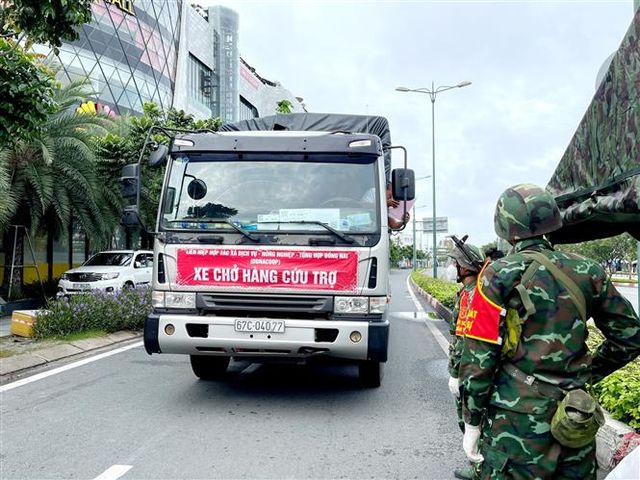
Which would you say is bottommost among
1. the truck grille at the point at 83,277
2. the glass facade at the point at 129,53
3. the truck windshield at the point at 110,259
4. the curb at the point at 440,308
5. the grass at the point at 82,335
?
the curb at the point at 440,308

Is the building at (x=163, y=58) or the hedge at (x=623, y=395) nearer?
the hedge at (x=623, y=395)

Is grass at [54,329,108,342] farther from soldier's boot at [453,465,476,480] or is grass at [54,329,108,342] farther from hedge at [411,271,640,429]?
hedge at [411,271,640,429]

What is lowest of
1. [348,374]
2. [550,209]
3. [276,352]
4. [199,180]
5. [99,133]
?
[348,374]

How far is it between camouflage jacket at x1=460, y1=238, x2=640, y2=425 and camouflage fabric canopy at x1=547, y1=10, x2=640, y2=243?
1074mm

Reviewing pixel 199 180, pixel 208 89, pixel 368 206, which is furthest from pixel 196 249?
pixel 208 89

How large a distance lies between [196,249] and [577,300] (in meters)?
3.58

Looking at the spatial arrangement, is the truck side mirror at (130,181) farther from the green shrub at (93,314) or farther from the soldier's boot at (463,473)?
the green shrub at (93,314)

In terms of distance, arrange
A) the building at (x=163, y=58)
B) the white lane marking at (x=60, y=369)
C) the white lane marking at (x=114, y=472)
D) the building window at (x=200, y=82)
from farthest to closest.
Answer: the building window at (x=200, y=82)
the building at (x=163, y=58)
the white lane marking at (x=60, y=369)
the white lane marking at (x=114, y=472)

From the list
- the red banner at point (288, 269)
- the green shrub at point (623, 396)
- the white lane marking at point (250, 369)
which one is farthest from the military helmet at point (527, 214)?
the white lane marking at point (250, 369)

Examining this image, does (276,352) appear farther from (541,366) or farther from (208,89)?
(208,89)

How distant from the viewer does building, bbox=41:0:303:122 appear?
27219 millimetres

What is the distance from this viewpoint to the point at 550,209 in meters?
2.35

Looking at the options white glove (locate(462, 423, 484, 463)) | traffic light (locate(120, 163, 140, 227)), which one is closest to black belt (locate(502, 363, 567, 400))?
white glove (locate(462, 423, 484, 463))

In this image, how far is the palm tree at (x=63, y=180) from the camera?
12.7m
